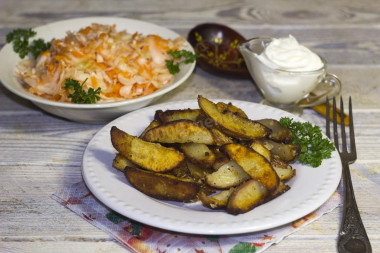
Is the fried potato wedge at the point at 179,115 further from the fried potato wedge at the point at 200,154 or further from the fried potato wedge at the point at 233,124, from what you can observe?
the fried potato wedge at the point at 200,154

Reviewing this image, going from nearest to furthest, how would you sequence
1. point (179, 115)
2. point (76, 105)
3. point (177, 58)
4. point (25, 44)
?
point (179, 115) → point (76, 105) → point (177, 58) → point (25, 44)

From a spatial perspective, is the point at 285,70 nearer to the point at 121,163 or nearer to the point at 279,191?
the point at 279,191

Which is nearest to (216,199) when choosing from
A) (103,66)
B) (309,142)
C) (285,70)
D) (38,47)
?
(309,142)

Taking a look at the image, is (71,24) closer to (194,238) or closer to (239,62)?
(239,62)

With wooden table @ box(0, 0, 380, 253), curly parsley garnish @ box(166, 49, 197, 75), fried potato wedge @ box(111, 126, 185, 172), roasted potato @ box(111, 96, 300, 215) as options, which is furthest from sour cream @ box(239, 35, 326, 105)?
fried potato wedge @ box(111, 126, 185, 172)

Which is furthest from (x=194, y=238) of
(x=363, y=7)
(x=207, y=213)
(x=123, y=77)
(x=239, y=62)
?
(x=363, y=7)

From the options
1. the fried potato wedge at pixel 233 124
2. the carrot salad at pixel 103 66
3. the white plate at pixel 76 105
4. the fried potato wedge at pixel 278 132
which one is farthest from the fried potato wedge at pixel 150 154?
the carrot salad at pixel 103 66
